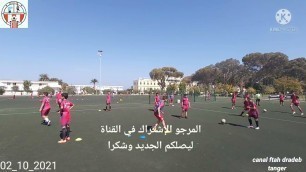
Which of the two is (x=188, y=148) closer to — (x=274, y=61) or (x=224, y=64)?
(x=274, y=61)

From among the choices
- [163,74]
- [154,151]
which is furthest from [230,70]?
[154,151]

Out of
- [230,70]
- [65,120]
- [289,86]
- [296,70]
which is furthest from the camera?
[230,70]

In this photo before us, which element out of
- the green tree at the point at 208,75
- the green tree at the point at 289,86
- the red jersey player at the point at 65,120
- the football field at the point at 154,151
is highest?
the green tree at the point at 208,75

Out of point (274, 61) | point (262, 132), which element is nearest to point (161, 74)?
point (274, 61)

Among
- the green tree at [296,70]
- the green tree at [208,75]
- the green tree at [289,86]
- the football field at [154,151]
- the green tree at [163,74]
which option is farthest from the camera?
the green tree at [163,74]

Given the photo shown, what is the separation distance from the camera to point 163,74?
10512 centimetres

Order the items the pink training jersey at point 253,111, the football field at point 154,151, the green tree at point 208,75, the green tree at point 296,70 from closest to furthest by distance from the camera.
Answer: the football field at point 154,151, the pink training jersey at point 253,111, the green tree at point 296,70, the green tree at point 208,75

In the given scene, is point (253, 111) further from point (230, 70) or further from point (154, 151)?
point (230, 70)

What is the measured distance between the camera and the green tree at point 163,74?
4104 inches

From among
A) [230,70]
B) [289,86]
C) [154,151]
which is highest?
[230,70]

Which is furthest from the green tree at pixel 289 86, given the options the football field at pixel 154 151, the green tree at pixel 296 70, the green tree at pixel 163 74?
the football field at pixel 154 151

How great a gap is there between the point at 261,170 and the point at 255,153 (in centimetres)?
147

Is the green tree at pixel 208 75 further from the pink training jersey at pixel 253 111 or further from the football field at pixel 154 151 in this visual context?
the football field at pixel 154 151

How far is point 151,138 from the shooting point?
8.97m
